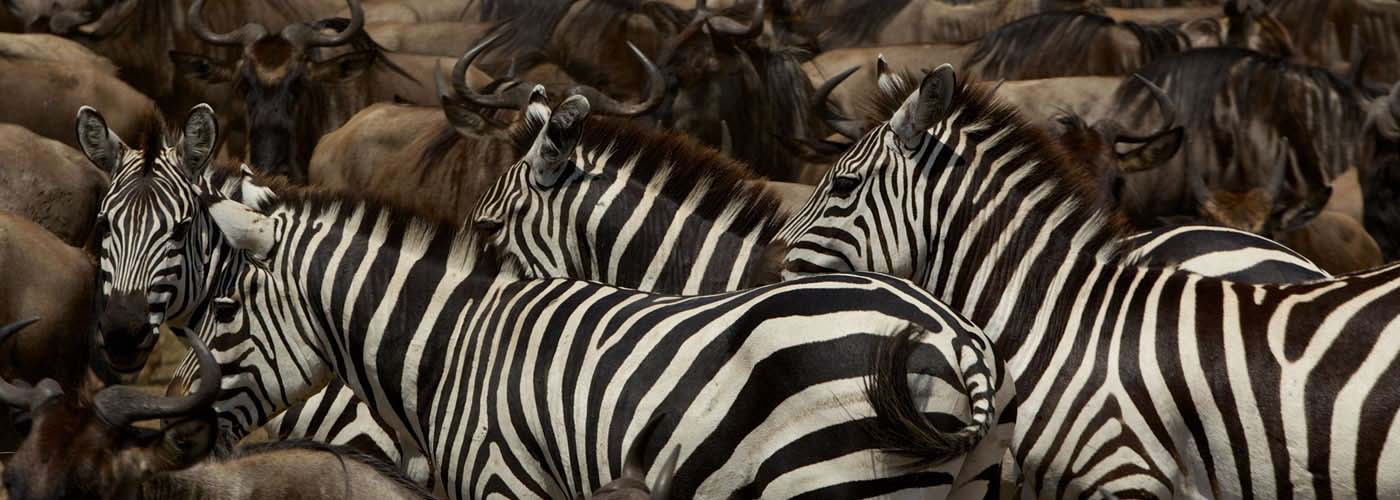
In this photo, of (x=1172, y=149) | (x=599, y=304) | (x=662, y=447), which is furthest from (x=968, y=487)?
(x=1172, y=149)

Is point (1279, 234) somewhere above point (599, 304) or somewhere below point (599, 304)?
below

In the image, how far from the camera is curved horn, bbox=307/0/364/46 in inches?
471

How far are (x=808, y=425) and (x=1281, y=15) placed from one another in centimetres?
1307

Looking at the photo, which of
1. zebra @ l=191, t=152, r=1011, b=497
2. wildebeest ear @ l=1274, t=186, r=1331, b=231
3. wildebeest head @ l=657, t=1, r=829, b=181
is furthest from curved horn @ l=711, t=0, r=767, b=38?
zebra @ l=191, t=152, r=1011, b=497

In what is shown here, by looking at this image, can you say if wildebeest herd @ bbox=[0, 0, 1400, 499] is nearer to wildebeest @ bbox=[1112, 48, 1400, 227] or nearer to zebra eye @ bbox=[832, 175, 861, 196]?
zebra eye @ bbox=[832, 175, 861, 196]

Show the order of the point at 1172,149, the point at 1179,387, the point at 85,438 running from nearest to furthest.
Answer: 1. the point at 85,438
2. the point at 1179,387
3. the point at 1172,149

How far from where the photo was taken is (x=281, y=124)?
1166 centimetres

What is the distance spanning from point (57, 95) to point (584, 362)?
8338 mm

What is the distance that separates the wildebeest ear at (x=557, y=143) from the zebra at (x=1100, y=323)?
0.89m

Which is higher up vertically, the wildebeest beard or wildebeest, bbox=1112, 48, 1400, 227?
wildebeest, bbox=1112, 48, 1400, 227

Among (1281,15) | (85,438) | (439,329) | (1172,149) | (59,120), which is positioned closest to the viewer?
(85,438)

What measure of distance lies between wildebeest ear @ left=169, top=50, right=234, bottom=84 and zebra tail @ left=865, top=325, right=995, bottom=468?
9622 mm

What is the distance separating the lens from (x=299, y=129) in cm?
1193

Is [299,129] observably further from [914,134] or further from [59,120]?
[914,134]
